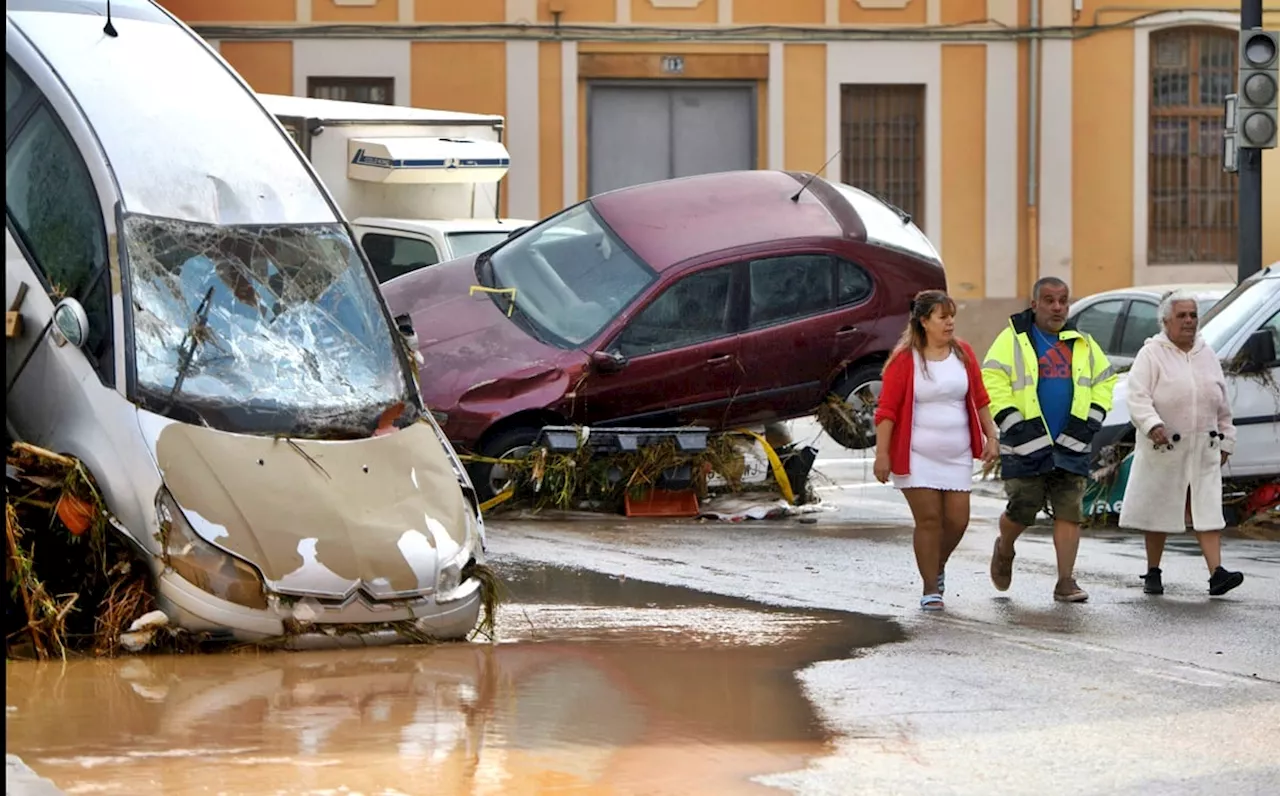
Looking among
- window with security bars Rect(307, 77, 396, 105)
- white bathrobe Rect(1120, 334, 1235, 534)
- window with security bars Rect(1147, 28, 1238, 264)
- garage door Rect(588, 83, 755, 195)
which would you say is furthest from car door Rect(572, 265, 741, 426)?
window with security bars Rect(1147, 28, 1238, 264)

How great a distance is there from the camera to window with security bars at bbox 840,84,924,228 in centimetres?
3056

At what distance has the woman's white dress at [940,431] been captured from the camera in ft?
34.8

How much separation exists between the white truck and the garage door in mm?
10738

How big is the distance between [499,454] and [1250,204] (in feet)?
21.5

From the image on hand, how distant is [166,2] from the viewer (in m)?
29.2

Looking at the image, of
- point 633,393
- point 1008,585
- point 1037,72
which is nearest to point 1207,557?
point 1008,585

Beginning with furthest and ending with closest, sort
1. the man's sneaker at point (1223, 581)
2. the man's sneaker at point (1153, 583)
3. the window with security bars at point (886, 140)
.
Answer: the window with security bars at point (886, 140) < the man's sneaker at point (1153, 583) < the man's sneaker at point (1223, 581)

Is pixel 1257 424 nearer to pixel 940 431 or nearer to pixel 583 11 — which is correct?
pixel 940 431

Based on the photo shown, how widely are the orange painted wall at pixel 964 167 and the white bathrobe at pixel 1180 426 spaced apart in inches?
739

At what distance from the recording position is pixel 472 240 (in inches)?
694

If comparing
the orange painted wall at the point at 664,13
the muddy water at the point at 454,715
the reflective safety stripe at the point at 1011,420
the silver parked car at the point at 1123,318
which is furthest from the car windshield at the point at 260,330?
the orange painted wall at the point at 664,13

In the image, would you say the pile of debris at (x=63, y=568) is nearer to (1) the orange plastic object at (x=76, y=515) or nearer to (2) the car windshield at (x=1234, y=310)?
(1) the orange plastic object at (x=76, y=515)

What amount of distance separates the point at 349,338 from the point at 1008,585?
11.4 ft

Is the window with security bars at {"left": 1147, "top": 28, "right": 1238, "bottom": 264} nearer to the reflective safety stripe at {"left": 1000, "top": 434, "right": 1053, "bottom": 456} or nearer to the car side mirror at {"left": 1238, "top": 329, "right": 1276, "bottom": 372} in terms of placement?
the car side mirror at {"left": 1238, "top": 329, "right": 1276, "bottom": 372}
